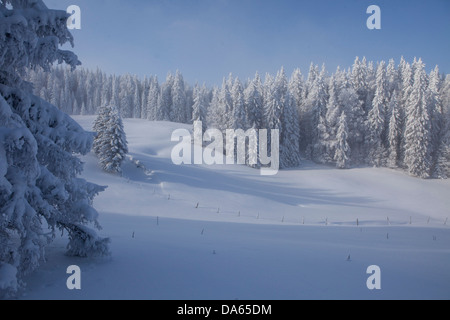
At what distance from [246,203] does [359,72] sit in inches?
1811

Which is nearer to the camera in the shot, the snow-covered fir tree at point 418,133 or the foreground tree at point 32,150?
the foreground tree at point 32,150

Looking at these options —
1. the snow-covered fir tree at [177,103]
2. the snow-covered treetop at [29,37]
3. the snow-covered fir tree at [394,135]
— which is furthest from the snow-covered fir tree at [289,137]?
the snow-covered treetop at [29,37]

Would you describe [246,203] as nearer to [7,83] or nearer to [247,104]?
[7,83]

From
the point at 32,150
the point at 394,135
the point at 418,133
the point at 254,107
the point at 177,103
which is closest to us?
the point at 32,150

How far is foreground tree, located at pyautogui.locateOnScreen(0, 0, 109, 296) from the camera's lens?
468 cm

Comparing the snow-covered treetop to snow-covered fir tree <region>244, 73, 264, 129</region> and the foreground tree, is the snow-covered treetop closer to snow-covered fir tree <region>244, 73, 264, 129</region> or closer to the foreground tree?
the foreground tree

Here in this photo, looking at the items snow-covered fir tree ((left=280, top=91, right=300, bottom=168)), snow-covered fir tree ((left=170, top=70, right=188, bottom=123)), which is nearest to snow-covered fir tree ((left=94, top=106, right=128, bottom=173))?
snow-covered fir tree ((left=280, top=91, right=300, bottom=168))

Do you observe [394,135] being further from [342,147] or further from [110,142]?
[110,142]

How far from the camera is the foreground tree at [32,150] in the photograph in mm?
4676

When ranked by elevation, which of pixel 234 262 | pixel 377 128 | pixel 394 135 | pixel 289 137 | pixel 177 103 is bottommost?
pixel 234 262

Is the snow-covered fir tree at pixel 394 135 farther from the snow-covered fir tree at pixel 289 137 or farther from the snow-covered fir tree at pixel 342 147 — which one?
the snow-covered fir tree at pixel 289 137

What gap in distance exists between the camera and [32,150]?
4.76 m

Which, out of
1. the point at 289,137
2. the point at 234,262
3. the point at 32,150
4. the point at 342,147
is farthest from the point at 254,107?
the point at 32,150
